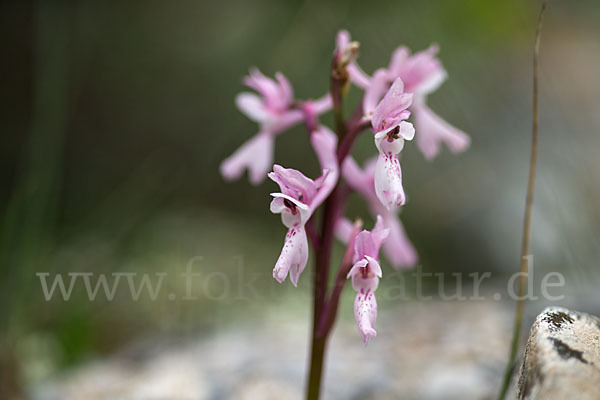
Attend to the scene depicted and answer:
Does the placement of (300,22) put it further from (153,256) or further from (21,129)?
(21,129)

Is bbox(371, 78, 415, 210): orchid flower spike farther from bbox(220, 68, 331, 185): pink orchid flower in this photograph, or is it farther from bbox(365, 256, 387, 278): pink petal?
bbox(220, 68, 331, 185): pink orchid flower

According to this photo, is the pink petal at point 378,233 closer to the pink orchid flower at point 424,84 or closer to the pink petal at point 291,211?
the pink petal at point 291,211

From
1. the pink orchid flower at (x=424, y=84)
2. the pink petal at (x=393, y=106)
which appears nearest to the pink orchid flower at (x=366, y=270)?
the pink petal at (x=393, y=106)

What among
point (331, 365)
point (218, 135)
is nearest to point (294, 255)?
point (331, 365)

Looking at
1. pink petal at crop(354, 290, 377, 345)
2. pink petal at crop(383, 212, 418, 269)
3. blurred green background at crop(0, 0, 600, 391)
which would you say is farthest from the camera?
blurred green background at crop(0, 0, 600, 391)

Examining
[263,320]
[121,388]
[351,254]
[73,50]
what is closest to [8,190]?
[73,50]

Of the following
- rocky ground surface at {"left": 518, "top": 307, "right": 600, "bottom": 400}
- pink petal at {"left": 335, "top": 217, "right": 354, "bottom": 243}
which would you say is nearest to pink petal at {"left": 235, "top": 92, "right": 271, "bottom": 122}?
pink petal at {"left": 335, "top": 217, "right": 354, "bottom": 243}

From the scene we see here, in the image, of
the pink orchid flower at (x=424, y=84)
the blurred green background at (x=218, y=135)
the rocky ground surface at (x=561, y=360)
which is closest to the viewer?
the rocky ground surface at (x=561, y=360)
